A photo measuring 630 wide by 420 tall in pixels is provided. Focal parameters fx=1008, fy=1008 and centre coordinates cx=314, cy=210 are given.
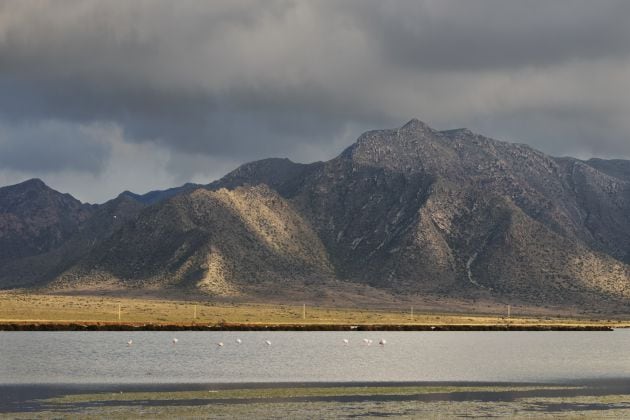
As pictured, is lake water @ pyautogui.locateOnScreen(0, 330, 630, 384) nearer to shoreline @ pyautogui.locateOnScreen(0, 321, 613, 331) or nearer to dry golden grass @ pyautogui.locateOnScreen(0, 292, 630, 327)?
shoreline @ pyautogui.locateOnScreen(0, 321, 613, 331)

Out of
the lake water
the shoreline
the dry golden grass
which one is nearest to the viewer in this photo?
the lake water

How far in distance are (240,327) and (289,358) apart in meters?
57.7

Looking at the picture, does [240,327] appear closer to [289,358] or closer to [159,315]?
[159,315]

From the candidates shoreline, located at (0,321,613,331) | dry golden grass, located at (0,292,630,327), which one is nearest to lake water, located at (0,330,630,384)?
shoreline, located at (0,321,613,331)

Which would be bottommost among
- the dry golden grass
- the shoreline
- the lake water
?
the lake water

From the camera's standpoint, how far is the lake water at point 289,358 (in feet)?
244

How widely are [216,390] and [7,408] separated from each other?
14770 mm

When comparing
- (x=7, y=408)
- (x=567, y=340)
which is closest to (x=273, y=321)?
(x=567, y=340)

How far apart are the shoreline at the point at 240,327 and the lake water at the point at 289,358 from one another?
625 cm

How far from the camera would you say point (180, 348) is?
106 m

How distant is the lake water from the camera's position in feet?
244

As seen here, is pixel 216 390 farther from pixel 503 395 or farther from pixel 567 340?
pixel 567 340

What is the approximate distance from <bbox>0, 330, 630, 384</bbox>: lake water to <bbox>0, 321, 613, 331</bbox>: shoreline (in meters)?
6.25

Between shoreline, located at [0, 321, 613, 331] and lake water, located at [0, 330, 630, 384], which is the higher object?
shoreline, located at [0, 321, 613, 331]
